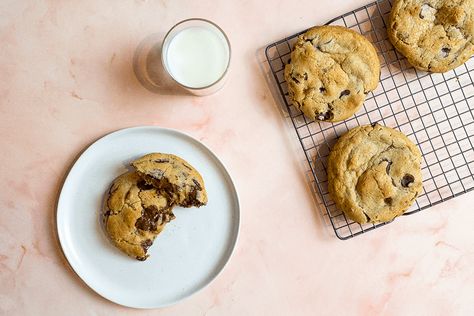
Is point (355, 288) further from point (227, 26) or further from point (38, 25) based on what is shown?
point (38, 25)

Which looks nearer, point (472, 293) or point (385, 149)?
point (385, 149)

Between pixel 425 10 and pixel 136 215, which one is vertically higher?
pixel 425 10

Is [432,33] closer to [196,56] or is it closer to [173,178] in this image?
[196,56]

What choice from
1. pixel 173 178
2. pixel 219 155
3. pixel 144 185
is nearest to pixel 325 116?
pixel 219 155

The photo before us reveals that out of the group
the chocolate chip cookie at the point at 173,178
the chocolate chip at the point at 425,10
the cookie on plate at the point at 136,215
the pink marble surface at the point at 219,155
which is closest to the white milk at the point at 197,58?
the pink marble surface at the point at 219,155

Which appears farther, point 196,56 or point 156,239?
point 156,239

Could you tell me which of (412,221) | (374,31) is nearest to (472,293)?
(412,221)

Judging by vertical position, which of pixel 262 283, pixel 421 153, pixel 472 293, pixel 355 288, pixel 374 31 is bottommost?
pixel 472 293
